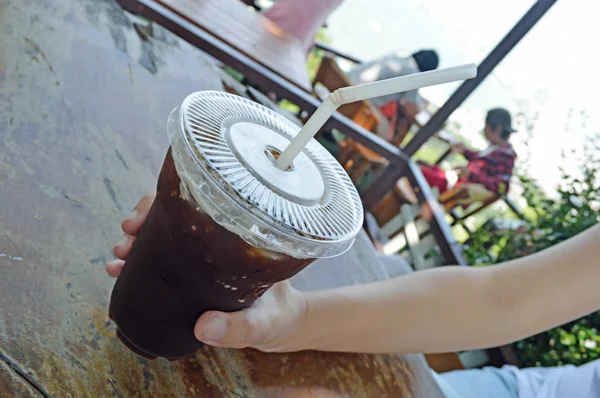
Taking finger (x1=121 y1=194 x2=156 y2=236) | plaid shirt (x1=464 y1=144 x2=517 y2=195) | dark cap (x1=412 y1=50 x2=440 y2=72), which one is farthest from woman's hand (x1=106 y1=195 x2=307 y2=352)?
dark cap (x1=412 y1=50 x2=440 y2=72)

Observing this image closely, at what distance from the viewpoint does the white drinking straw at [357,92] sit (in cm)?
54

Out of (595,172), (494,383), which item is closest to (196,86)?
(494,383)

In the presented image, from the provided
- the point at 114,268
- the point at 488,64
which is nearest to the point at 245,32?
the point at 488,64

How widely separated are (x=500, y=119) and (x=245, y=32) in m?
3.18

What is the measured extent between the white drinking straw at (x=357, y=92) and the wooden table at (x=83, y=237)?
13.5 inches

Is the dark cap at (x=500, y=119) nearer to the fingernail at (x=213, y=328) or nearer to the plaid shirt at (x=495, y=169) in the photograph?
the plaid shirt at (x=495, y=169)

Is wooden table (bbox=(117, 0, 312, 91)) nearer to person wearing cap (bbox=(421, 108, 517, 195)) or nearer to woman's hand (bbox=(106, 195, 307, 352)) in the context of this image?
A: woman's hand (bbox=(106, 195, 307, 352))

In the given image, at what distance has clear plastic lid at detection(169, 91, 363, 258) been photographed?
0.51 metres

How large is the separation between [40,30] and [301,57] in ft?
5.23

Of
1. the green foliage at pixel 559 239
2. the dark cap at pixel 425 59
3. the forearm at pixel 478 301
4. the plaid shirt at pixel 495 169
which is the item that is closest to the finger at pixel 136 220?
the forearm at pixel 478 301

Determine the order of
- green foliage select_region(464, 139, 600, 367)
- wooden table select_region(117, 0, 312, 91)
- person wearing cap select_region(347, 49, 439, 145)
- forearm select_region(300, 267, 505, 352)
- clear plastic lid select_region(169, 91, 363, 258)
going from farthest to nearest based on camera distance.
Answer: person wearing cap select_region(347, 49, 439, 145), green foliage select_region(464, 139, 600, 367), wooden table select_region(117, 0, 312, 91), forearm select_region(300, 267, 505, 352), clear plastic lid select_region(169, 91, 363, 258)

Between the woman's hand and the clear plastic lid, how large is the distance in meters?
0.15

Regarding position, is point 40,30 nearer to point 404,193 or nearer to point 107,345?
point 107,345

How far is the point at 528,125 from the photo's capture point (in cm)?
365
